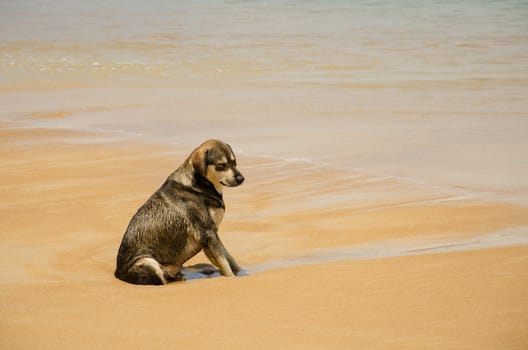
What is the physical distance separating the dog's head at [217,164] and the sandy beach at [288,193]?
82 cm

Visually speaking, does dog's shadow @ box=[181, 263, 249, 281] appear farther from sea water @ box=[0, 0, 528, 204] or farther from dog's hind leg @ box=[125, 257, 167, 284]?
sea water @ box=[0, 0, 528, 204]

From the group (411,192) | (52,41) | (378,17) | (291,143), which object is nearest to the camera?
(411,192)

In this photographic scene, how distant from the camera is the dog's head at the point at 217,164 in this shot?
763 cm

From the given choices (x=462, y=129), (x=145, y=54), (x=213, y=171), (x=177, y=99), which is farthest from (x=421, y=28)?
(x=213, y=171)

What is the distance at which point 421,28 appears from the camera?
122 feet

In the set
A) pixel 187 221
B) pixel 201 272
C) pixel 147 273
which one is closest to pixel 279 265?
pixel 201 272

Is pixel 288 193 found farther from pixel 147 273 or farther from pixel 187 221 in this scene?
pixel 147 273

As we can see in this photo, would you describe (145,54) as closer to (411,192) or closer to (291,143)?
(291,143)

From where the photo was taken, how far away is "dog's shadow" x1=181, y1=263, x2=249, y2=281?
7.80 meters

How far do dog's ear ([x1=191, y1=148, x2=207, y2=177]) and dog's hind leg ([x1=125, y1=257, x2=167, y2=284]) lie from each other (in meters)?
0.88

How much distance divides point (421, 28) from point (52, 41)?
14.3 metres

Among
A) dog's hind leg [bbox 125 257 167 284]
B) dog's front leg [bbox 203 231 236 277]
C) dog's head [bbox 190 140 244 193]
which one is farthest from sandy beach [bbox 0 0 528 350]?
dog's head [bbox 190 140 244 193]

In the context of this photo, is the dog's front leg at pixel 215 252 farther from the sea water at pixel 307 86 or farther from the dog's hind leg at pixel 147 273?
the sea water at pixel 307 86

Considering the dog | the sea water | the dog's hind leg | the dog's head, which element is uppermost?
the dog's head
